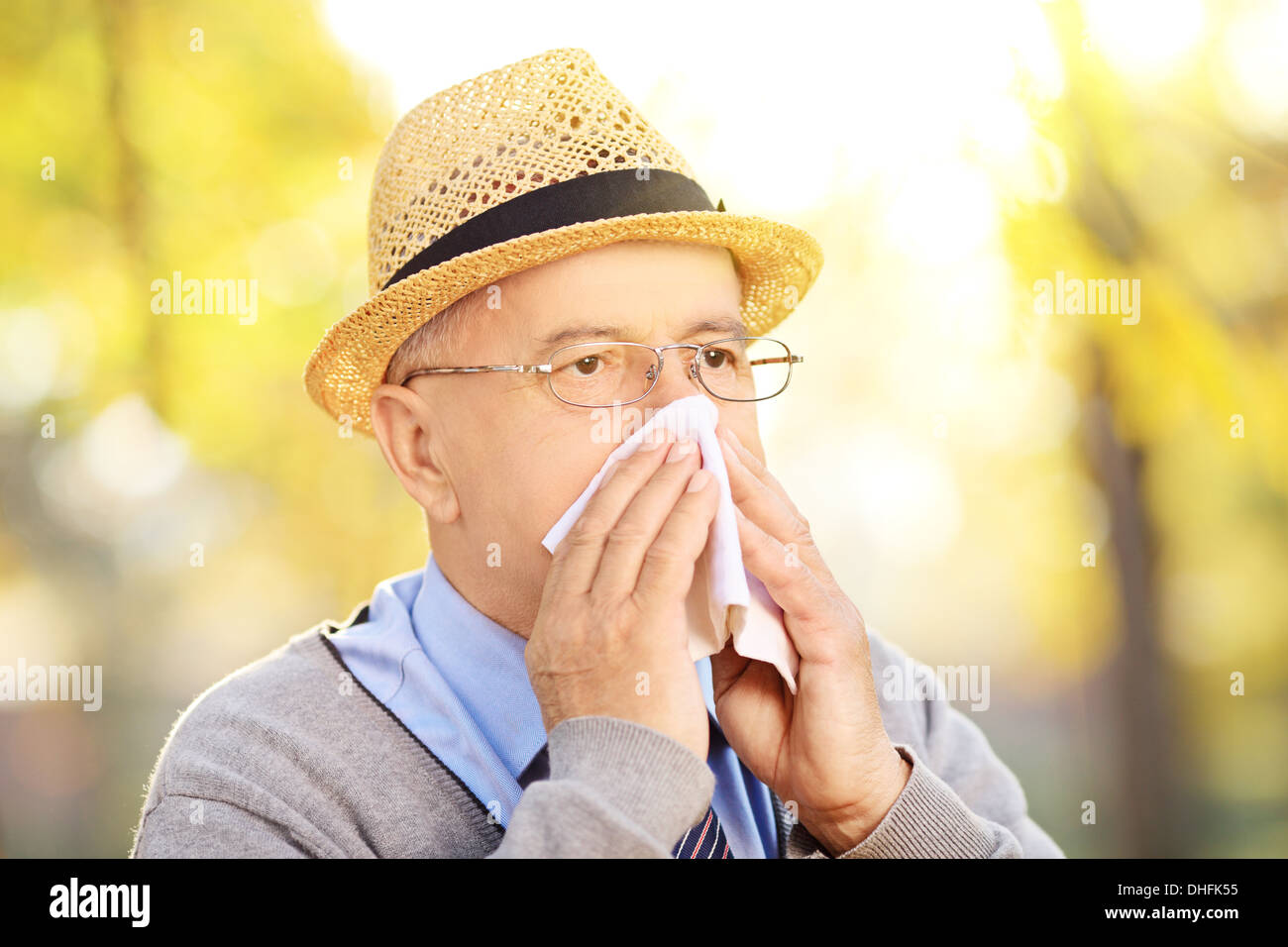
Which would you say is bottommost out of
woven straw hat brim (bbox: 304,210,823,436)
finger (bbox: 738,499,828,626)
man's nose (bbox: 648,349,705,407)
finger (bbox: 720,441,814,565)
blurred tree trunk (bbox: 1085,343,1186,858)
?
blurred tree trunk (bbox: 1085,343,1186,858)

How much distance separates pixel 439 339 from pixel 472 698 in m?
0.79

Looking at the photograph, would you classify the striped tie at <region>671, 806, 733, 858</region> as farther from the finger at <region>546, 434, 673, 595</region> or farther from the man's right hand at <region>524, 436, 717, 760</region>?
the finger at <region>546, 434, 673, 595</region>

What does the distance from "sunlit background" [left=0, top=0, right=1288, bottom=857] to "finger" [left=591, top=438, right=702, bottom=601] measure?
7.95ft

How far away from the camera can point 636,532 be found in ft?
5.51

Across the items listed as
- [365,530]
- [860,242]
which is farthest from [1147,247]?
[365,530]

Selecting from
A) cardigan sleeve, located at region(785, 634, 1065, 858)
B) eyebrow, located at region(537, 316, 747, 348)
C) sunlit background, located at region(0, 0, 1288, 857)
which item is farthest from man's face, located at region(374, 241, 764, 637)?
sunlit background, located at region(0, 0, 1288, 857)

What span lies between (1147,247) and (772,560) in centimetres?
342

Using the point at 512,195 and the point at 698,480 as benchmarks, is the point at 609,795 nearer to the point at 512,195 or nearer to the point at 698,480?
the point at 698,480

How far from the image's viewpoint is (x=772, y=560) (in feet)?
5.78

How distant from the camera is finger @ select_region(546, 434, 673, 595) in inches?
67.7

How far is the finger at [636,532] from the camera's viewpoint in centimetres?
167

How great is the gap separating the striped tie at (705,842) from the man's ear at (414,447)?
2.77 feet

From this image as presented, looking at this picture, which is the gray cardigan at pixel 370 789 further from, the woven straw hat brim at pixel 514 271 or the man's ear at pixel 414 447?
the woven straw hat brim at pixel 514 271
